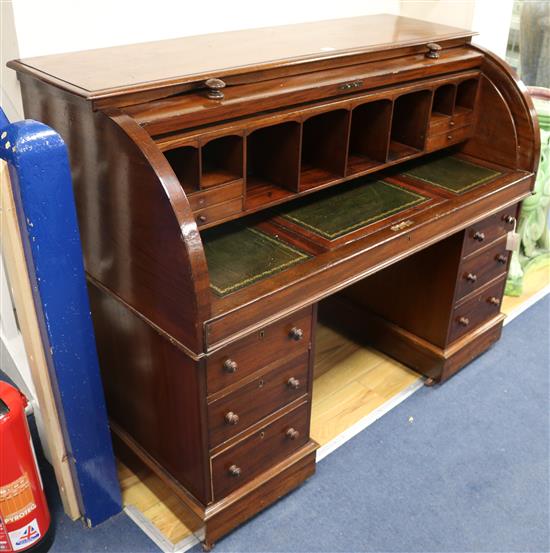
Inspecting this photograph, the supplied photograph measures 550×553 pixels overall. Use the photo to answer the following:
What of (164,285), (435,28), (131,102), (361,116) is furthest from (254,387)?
(435,28)

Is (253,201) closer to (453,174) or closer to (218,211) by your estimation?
(218,211)

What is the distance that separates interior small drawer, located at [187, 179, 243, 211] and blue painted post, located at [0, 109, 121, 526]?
0.27 metres

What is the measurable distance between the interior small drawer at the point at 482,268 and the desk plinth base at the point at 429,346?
0.21 meters

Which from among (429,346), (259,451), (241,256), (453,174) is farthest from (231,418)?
(453,174)

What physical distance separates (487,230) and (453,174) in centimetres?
23

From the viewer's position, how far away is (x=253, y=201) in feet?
5.73

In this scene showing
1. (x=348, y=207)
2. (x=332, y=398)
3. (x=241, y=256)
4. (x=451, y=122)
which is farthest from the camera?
(x=332, y=398)

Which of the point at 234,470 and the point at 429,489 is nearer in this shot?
the point at 234,470

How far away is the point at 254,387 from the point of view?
1.73m

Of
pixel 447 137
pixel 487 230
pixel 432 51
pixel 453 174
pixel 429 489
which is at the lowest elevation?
pixel 429 489

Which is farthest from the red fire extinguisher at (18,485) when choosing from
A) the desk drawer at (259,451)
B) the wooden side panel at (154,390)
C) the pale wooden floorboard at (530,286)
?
the pale wooden floorboard at (530,286)

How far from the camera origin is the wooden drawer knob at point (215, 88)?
60.8 inches

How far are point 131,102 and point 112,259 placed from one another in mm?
→ 393

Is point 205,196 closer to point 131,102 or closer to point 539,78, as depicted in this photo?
point 131,102
